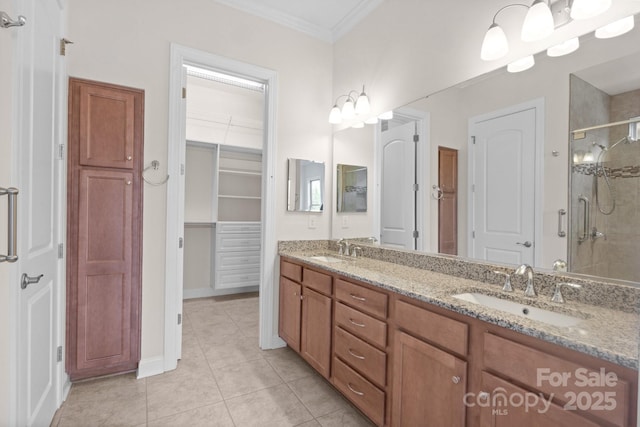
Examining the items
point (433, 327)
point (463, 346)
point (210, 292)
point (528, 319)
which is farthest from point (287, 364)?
point (210, 292)

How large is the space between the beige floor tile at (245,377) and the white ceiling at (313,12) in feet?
9.51

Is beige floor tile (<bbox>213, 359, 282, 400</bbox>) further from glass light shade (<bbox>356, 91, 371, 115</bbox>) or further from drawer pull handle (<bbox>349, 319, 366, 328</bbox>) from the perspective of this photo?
glass light shade (<bbox>356, 91, 371, 115</bbox>)

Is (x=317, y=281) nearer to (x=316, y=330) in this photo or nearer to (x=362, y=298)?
(x=316, y=330)

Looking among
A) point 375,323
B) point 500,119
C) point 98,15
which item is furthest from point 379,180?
point 98,15

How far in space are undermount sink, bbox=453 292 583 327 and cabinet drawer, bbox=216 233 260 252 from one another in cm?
329

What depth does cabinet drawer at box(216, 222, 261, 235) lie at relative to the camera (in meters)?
4.12

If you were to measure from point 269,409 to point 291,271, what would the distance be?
3.21ft

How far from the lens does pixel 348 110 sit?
8.75ft

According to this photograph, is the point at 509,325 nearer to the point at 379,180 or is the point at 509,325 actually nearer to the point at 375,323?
the point at 375,323

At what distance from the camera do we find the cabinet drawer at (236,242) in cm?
413

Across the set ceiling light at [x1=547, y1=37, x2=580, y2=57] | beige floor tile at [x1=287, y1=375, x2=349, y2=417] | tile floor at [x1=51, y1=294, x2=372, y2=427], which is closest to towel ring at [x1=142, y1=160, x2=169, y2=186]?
tile floor at [x1=51, y1=294, x2=372, y2=427]

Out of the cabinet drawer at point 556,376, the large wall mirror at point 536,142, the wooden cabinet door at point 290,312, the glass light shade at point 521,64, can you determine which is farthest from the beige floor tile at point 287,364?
the glass light shade at point 521,64

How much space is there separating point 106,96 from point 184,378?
2.04m

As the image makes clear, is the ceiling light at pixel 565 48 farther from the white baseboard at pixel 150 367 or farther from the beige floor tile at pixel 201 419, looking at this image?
the white baseboard at pixel 150 367
